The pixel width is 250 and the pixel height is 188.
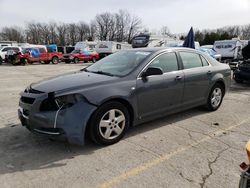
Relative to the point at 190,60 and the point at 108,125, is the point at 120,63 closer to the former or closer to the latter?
the point at 108,125

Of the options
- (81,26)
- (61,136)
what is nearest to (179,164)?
(61,136)

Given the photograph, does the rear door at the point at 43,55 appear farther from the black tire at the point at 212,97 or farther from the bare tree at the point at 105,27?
the bare tree at the point at 105,27

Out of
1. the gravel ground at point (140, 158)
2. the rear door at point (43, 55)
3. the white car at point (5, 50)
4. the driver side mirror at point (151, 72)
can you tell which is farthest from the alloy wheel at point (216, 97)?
the rear door at point (43, 55)

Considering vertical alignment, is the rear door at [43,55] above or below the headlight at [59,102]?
above

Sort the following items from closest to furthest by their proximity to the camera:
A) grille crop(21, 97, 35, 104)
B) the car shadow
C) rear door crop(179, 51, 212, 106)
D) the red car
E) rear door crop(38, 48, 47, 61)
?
the car shadow
grille crop(21, 97, 35, 104)
rear door crop(179, 51, 212, 106)
rear door crop(38, 48, 47, 61)
the red car

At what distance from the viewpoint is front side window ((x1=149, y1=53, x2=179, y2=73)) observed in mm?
4446

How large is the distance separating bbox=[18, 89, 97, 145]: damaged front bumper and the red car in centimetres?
2560

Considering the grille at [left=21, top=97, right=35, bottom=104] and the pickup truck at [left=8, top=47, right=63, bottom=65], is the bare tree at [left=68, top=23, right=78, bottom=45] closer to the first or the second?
the pickup truck at [left=8, top=47, right=63, bottom=65]

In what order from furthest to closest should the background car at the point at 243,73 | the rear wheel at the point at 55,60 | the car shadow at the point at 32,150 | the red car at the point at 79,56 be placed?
the red car at the point at 79,56, the rear wheel at the point at 55,60, the background car at the point at 243,73, the car shadow at the point at 32,150

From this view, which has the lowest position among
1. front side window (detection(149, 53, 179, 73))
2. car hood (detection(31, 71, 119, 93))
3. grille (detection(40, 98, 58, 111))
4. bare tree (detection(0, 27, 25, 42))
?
grille (detection(40, 98, 58, 111))

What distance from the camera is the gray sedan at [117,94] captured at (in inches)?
135

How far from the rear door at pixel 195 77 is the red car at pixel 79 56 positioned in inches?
961

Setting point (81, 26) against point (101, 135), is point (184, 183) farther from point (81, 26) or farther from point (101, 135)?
point (81, 26)

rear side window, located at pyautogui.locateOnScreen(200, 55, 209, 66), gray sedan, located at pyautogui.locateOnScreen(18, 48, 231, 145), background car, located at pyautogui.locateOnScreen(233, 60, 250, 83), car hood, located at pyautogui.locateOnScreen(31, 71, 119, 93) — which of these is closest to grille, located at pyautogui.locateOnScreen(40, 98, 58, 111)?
gray sedan, located at pyautogui.locateOnScreen(18, 48, 231, 145)
